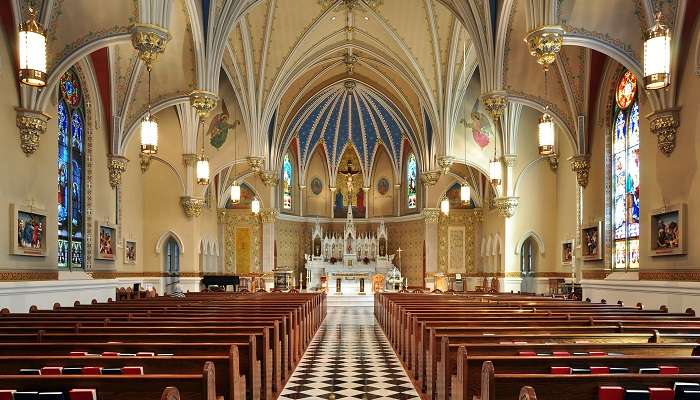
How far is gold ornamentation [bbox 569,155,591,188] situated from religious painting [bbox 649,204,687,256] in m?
5.36

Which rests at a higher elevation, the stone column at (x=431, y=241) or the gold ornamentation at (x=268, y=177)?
the gold ornamentation at (x=268, y=177)

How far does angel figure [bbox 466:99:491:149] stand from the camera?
90.3 feet

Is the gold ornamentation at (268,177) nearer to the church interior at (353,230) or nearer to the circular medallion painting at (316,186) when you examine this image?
the church interior at (353,230)

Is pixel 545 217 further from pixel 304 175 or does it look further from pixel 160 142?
pixel 304 175

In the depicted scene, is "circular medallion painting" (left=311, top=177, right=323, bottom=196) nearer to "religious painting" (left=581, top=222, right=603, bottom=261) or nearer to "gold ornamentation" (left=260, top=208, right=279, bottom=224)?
"gold ornamentation" (left=260, top=208, right=279, bottom=224)

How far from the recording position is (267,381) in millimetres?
8000

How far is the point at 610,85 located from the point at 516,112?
23.7 ft

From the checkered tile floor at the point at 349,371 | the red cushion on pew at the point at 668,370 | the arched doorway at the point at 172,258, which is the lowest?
the checkered tile floor at the point at 349,371

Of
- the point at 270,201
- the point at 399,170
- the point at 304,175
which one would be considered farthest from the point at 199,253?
the point at 399,170

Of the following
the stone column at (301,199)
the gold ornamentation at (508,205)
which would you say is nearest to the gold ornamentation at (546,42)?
the gold ornamentation at (508,205)

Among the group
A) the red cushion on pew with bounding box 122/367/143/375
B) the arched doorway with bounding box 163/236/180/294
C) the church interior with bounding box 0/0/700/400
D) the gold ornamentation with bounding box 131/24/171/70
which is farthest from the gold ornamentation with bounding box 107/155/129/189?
the red cushion on pew with bounding box 122/367/143/375

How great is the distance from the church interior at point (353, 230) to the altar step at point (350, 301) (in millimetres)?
193

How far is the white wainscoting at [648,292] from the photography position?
511 inches

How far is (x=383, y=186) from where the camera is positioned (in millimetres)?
44469
